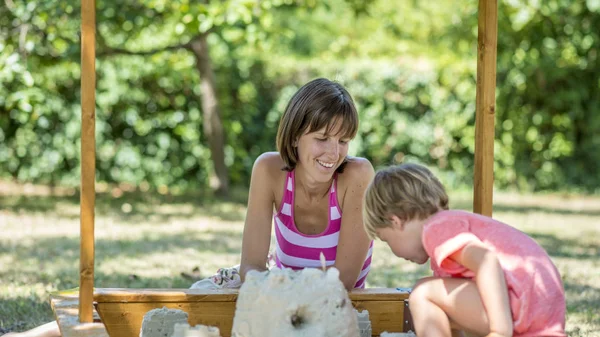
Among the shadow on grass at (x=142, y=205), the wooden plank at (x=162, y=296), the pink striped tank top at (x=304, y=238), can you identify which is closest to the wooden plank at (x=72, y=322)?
the wooden plank at (x=162, y=296)

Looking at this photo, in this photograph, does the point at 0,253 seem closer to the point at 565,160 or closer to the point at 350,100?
the point at 350,100

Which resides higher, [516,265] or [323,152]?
[323,152]

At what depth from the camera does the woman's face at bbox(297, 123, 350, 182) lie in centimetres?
329

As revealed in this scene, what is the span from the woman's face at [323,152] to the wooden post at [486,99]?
56cm

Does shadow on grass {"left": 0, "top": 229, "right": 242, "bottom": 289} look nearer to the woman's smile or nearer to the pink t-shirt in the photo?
the woman's smile

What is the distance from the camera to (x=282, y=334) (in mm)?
2582

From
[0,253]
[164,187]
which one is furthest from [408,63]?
[0,253]

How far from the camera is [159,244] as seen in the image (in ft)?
21.4

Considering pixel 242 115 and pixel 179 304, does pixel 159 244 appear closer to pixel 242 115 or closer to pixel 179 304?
pixel 179 304

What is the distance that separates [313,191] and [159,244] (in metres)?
3.25

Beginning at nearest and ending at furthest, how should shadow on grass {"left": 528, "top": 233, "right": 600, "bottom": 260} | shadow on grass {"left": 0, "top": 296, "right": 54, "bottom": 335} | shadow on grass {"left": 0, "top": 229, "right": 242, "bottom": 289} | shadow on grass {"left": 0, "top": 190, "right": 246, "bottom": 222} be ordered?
shadow on grass {"left": 0, "top": 296, "right": 54, "bottom": 335}
shadow on grass {"left": 0, "top": 229, "right": 242, "bottom": 289}
shadow on grass {"left": 528, "top": 233, "right": 600, "bottom": 260}
shadow on grass {"left": 0, "top": 190, "right": 246, "bottom": 222}

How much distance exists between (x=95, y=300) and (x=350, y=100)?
1.34 m

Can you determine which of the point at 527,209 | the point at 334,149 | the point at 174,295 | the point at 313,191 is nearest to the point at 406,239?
the point at 334,149

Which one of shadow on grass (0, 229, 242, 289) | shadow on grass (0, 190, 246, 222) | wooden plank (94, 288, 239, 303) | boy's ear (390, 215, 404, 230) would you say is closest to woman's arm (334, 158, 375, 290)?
wooden plank (94, 288, 239, 303)
